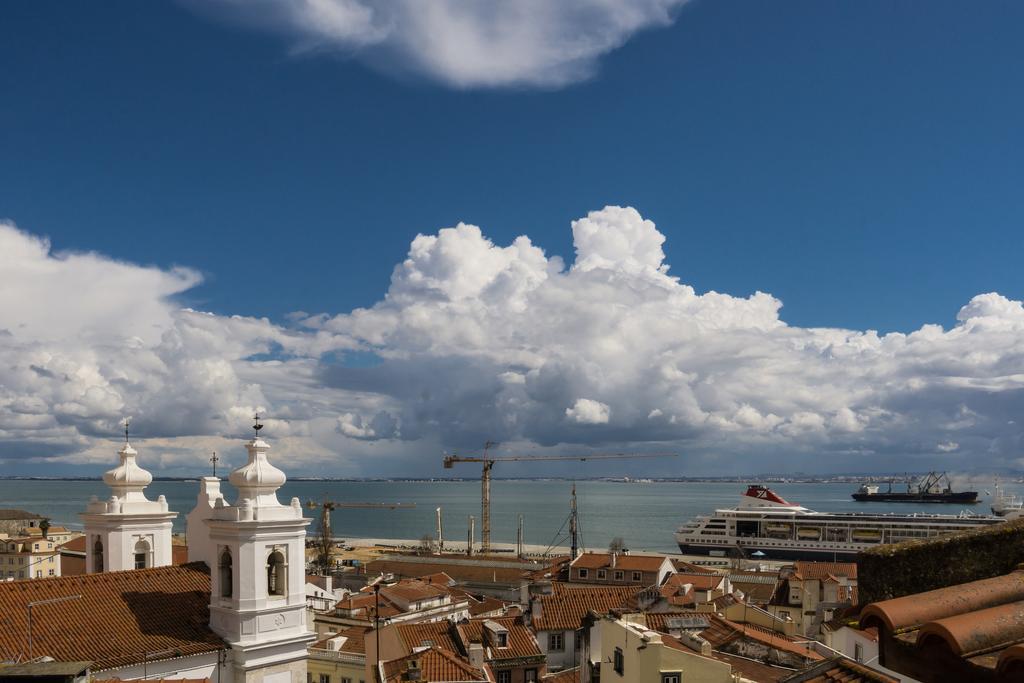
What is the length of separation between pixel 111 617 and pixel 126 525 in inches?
287

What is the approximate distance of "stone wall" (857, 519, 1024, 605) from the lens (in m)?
5.88

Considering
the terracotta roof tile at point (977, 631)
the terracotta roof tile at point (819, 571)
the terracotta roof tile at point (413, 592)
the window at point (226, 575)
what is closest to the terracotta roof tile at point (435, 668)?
the window at point (226, 575)

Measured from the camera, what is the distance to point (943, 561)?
19.7ft

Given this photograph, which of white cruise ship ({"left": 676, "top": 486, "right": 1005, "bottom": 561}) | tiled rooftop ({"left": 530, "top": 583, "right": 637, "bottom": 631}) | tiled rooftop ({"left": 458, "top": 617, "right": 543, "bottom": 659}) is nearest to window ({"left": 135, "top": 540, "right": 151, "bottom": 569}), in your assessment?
tiled rooftop ({"left": 458, "top": 617, "right": 543, "bottom": 659})

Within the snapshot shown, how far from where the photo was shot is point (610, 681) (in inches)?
Answer: 747

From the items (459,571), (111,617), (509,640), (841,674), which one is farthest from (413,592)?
(841,674)

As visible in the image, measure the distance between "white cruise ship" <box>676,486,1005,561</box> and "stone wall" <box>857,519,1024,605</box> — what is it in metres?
132

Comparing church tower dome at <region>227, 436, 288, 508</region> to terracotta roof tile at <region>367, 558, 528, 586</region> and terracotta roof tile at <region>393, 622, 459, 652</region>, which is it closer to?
terracotta roof tile at <region>393, 622, 459, 652</region>

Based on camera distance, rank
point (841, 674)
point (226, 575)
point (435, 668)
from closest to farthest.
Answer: point (841, 674)
point (226, 575)
point (435, 668)

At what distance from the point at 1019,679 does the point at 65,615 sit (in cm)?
1968

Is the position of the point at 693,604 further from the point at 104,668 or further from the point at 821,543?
the point at 821,543

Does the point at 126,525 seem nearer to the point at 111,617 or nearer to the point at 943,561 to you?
the point at 111,617

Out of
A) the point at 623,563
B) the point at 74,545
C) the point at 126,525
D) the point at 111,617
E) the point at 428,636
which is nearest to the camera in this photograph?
the point at 111,617

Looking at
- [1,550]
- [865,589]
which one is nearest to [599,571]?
[865,589]
